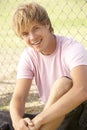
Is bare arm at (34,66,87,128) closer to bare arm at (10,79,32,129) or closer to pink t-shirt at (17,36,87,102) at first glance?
pink t-shirt at (17,36,87,102)

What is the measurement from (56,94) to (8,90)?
177 cm

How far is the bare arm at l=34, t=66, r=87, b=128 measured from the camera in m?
2.13

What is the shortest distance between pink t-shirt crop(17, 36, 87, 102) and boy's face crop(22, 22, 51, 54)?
10cm

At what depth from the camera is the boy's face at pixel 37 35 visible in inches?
88.3

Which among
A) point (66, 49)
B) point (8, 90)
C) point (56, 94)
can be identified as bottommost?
point (8, 90)

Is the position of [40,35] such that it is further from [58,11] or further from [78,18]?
[58,11]

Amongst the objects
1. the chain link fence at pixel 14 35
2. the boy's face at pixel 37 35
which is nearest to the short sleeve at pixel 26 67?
the boy's face at pixel 37 35

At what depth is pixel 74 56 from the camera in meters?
2.21

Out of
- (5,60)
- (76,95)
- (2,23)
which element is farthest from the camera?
(2,23)

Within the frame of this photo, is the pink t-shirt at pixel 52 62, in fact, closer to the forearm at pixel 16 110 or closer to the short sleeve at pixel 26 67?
the short sleeve at pixel 26 67

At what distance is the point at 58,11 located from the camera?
6.75m

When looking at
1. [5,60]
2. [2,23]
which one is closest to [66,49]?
[5,60]

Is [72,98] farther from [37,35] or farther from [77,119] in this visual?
[37,35]

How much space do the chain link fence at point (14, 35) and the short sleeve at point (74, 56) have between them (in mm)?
1411
